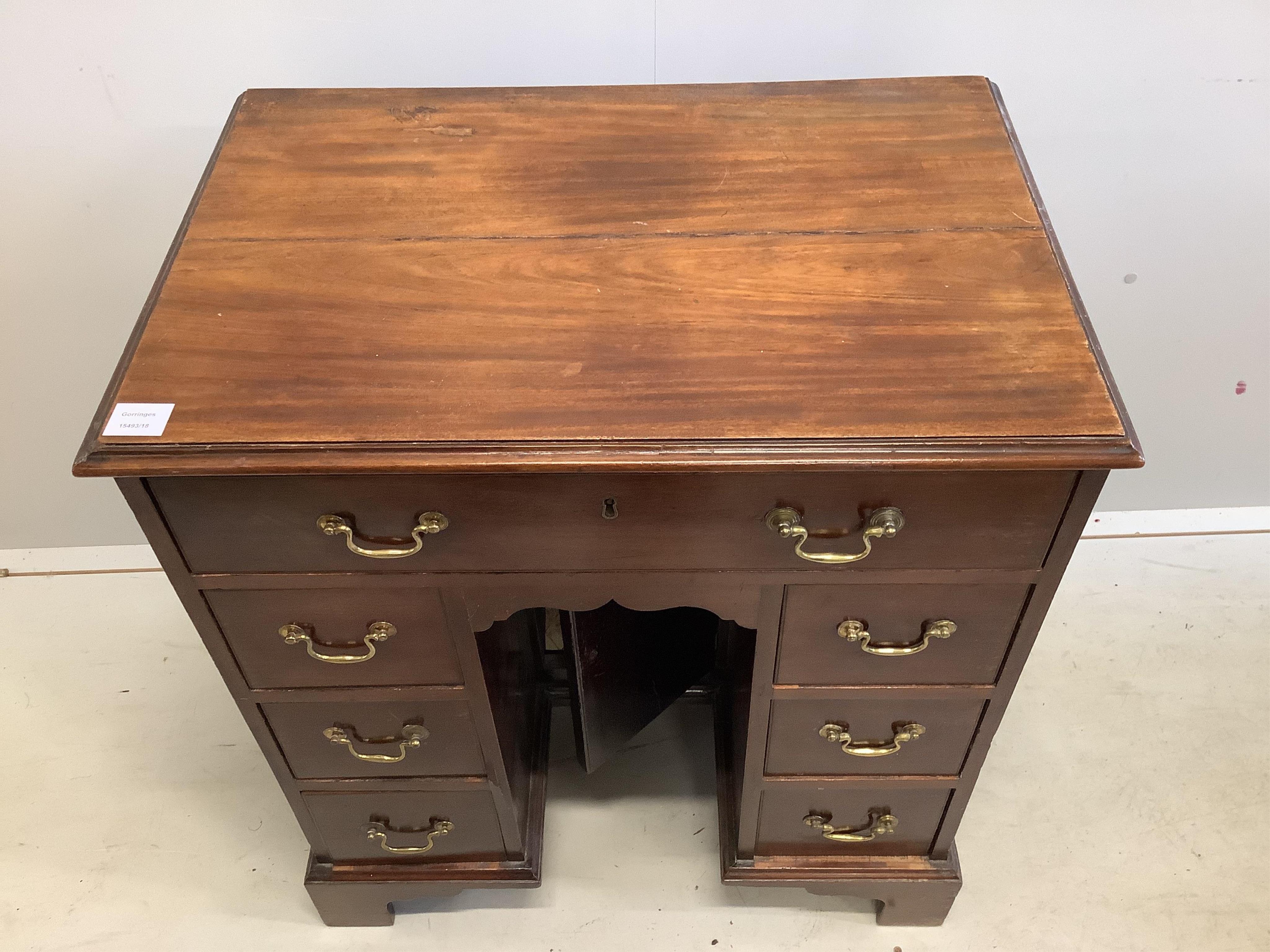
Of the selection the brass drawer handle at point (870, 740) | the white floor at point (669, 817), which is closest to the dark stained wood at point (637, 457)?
the brass drawer handle at point (870, 740)

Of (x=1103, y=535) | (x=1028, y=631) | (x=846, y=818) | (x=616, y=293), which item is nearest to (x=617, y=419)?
(x=616, y=293)

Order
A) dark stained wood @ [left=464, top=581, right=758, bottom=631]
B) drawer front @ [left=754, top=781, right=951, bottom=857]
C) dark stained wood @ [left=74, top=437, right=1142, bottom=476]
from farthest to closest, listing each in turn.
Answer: drawer front @ [left=754, top=781, right=951, bottom=857], dark stained wood @ [left=464, top=581, right=758, bottom=631], dark stained wood @ [left=74, top=437, right=1142, bottom=476]

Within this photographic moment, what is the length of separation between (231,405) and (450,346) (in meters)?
0.19

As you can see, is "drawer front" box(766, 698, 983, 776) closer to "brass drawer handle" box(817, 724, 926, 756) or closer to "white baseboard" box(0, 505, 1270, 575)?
"brass drawer handle" box(817, 724, 926, 756)

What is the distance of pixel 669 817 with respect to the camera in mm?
1473

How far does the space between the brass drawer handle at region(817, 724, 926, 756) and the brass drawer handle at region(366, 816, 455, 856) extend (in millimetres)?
513

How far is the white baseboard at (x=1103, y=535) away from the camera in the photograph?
1825 millimetres

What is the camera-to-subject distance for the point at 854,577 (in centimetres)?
90

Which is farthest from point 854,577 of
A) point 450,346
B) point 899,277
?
point 450,346

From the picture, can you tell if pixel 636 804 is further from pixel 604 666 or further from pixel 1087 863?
pixel 1087 863

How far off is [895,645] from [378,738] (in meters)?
0.60

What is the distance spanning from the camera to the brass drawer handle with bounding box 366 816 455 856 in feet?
4.00

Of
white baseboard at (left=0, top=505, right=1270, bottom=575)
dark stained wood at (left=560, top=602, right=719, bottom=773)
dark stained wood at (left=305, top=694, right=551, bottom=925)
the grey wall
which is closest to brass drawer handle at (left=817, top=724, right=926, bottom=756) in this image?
dark stained wood at (left=560, top=602, right=719, bottom=773)

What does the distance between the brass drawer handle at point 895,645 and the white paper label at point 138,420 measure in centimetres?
66
